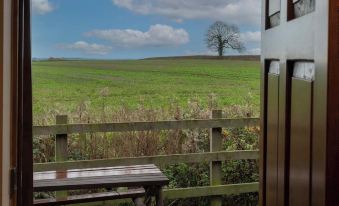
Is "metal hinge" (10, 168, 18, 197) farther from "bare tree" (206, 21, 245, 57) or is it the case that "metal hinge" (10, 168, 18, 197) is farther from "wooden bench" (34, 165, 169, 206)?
"bare tree" (206, 21, 245, 57)

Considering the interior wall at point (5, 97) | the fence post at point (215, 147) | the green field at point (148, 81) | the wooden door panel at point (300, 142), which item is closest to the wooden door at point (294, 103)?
the wooden door panel at point (300, 142)

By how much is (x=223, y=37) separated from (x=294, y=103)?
4.70 meters

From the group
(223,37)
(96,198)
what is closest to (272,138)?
(96,198)

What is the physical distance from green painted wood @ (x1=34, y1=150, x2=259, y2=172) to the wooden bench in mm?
369

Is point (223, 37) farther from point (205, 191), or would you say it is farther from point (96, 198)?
point (96, 198)

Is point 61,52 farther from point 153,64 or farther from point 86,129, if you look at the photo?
point 86,129

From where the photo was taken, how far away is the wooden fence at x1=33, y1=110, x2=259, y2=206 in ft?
13.5

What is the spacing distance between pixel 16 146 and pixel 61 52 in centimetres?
474

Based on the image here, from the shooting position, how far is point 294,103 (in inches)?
51.3

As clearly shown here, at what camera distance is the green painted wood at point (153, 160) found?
13.4 feet

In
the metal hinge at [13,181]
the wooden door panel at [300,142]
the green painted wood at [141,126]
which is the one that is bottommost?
the green painted wood at [141,126]

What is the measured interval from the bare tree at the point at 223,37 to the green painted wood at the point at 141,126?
1.63 m

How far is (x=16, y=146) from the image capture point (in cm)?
136

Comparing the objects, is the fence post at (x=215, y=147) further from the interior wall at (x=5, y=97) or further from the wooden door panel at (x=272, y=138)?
the interior wall at (x=5, y=97)
